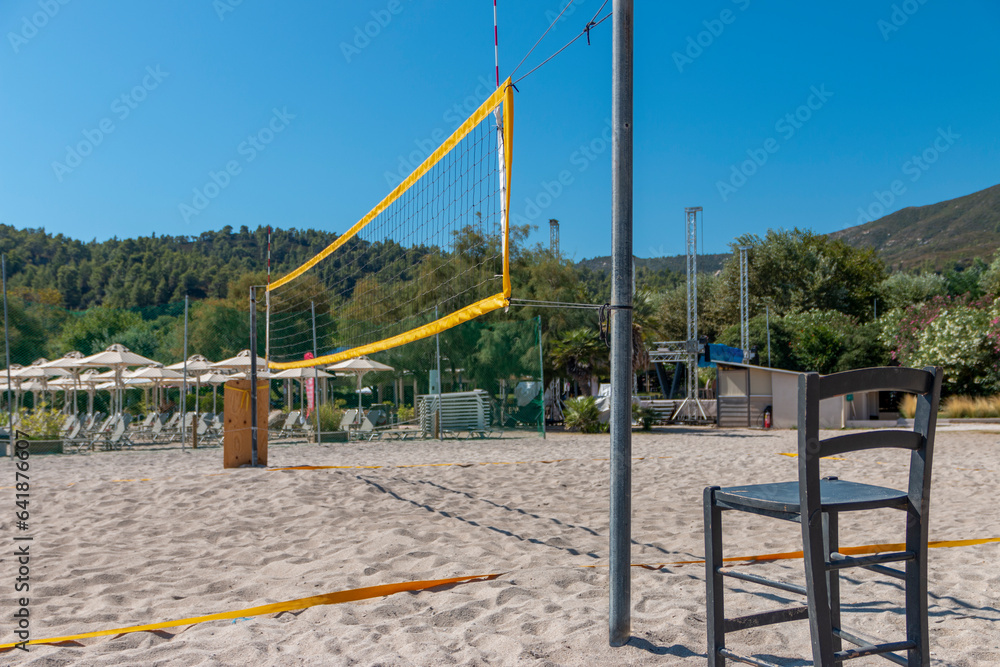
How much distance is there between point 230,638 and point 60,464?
8.77 meters

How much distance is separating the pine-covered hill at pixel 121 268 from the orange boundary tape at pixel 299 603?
40.8 meters

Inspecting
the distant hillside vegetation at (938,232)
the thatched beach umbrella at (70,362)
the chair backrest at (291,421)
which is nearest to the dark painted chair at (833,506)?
the chair backrest at (291,421)

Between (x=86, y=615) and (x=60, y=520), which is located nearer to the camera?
(x=86, y=615)

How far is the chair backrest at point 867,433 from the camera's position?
1542 millimetres

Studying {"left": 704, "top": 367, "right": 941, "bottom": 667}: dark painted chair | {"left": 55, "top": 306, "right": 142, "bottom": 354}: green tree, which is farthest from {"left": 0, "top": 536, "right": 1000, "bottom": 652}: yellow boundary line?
{"left": 55, "top": 306, "right": 142, "bottom": 354}: green tree

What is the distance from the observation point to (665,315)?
122 ft

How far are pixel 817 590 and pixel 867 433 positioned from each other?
40 centimetres

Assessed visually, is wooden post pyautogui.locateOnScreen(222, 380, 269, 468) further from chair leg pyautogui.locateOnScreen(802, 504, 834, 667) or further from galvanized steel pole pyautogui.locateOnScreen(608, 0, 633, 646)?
chair leg pyautogui.locateOnScreen(802, 504, 834, 667)

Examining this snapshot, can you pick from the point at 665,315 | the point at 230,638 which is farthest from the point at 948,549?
the point at 665,315

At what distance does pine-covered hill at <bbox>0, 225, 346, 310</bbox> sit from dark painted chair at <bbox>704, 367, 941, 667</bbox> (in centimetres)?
4240

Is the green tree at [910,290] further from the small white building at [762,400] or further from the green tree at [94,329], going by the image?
the green tree at [94,329]

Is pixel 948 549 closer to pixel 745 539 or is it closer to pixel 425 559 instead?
pixel 745 539

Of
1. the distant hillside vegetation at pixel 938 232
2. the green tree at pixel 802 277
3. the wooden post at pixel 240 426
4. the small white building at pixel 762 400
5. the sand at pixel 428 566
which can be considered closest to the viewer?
the sand at pixel 428 566

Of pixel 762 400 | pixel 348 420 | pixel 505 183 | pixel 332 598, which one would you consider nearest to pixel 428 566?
pixel 332 598
